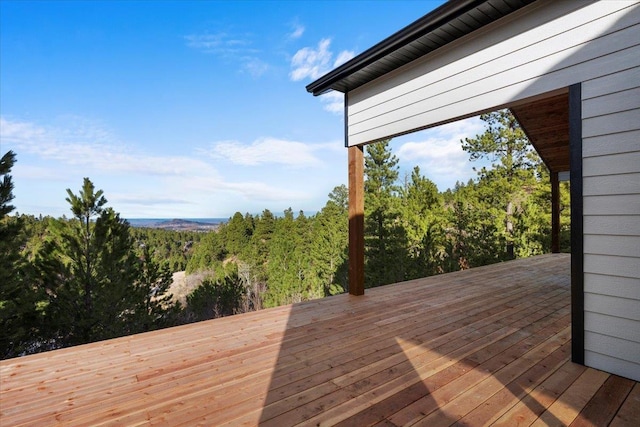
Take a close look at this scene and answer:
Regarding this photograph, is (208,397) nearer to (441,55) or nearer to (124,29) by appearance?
(441,55)

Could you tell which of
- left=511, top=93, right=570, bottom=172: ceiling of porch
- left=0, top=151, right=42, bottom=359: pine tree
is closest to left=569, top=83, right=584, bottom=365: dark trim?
left=511, top=93, right=570, bottom=172: ceiling of porch

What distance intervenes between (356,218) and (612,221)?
2.76 meters

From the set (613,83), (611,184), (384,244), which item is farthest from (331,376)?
(384,244)

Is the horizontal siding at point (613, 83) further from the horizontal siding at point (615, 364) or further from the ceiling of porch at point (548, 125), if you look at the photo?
the horizontal siding at point (615, 364)

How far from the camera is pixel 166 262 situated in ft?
46.4

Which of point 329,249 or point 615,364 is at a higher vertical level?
point 615,364

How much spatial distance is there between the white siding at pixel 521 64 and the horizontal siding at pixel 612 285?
1.05 metres

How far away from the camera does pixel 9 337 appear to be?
6090 mm

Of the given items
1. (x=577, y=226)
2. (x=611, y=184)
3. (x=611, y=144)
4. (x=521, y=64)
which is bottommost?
(x=577, y=226)

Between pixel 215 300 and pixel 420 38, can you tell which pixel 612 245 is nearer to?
pixel 420 38

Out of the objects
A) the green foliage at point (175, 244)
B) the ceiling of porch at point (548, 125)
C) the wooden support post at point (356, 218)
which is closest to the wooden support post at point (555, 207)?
the ceiling of porch at point (548, 125)

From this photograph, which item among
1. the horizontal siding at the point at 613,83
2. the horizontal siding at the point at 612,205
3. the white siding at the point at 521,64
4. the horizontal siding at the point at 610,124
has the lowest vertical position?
the horizontal siding at the point at 612,205

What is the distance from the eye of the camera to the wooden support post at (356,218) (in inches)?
166

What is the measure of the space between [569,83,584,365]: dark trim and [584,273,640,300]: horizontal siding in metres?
0.04
